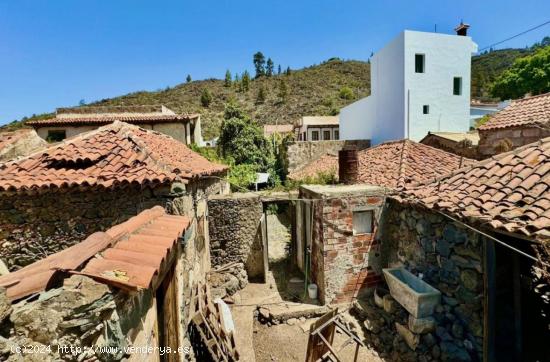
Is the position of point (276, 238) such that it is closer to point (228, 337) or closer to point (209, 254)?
point (209, 254)

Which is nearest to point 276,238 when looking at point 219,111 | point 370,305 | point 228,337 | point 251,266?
point 251,266

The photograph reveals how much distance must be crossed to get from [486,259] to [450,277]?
39.8 inches

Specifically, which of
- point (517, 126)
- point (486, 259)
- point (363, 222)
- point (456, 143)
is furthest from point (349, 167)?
point (456, 143)

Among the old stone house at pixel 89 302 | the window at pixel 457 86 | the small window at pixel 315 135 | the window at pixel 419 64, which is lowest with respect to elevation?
the old stone house at pixel 89 302

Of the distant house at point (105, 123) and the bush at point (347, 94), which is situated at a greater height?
the bush at point (347, 94)

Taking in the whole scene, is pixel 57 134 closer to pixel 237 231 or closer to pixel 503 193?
pixel 237 231

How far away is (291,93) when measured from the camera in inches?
2101

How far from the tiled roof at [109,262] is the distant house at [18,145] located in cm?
540

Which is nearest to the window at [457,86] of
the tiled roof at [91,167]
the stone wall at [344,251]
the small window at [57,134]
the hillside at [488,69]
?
the stone wall at [344,251]

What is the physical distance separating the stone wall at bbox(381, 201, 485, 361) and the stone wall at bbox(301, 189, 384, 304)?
1.03m

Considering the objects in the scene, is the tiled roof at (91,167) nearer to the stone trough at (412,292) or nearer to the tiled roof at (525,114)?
the stone trough at (412,292)

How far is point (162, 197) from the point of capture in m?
5.32

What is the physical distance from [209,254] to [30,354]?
812 centimetres

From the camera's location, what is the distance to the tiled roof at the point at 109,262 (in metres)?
1.88
